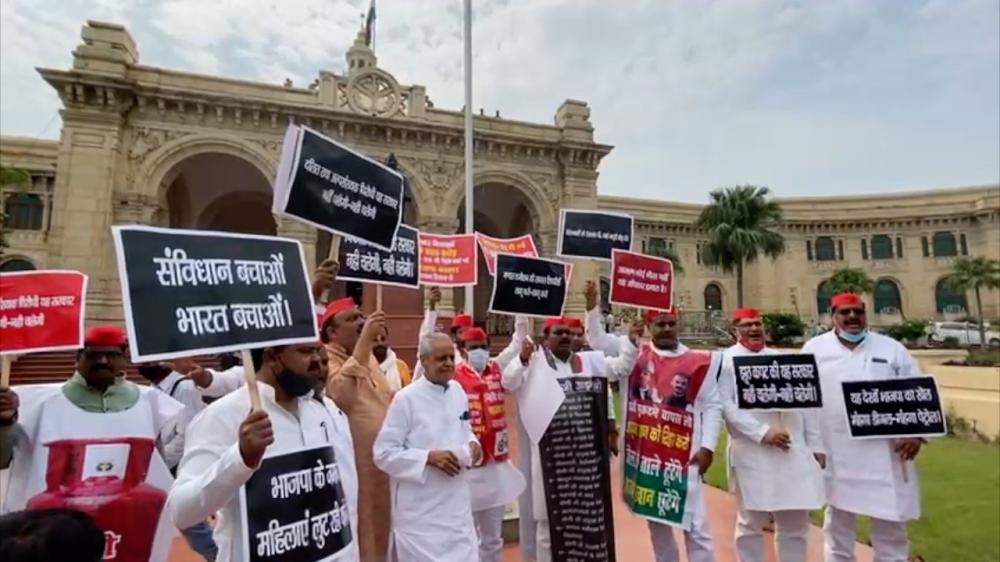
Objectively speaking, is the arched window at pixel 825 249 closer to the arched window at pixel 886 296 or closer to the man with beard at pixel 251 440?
the arched window at pixel 886 296

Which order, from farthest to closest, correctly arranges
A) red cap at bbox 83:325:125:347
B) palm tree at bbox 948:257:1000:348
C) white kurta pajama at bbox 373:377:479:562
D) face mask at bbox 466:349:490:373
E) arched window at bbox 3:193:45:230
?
palm tree at bbox 948:257:1000:348, arched window at bbox 3:193:45:230, face mask at bbox 466:349:490:373, white kurta pajama at bbox 373:377:479:562, red cap at bbox 83:325:125:347

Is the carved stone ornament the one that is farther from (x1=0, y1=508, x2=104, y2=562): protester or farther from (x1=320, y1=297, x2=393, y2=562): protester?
(x1=0, y1=508, x2=104, y2=562): protester

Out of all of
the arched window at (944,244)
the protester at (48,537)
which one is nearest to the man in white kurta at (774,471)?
the protester at (48,537)

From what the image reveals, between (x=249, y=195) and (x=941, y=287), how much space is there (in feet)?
157

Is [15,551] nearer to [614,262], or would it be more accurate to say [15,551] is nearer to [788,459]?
[788,459]

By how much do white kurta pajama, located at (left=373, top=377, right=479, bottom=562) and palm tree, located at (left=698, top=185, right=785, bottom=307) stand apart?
34.4m

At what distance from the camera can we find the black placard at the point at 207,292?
1.82 meters

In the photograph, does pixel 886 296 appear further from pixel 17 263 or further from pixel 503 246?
pixel 17 263

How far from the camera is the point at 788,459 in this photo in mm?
3916

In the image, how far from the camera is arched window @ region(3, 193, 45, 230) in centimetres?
2402

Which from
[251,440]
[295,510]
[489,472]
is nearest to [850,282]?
[489,472]

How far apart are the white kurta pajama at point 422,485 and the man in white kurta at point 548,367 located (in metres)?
1.09

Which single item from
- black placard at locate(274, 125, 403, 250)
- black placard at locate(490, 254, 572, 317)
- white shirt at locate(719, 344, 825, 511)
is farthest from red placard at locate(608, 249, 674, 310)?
black placard at locate(274, 125, 403, 250)

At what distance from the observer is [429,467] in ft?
10.1
